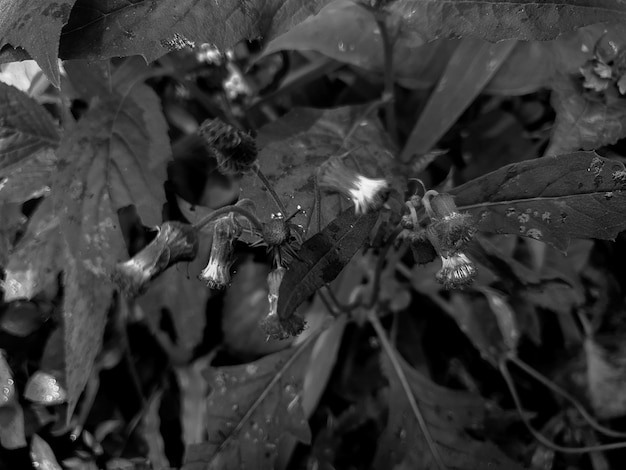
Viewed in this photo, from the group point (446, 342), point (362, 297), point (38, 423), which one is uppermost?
point (38, 423)

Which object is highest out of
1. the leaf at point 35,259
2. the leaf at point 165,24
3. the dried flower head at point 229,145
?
the leaf at point 165,24

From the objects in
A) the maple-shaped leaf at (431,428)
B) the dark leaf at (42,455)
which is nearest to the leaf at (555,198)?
the maple-shaped leaf at (431,428)

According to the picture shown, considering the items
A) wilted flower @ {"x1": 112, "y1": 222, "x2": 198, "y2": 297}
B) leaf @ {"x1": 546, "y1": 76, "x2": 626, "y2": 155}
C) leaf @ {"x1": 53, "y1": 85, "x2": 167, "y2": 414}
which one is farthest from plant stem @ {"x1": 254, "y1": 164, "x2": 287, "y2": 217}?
leaf @ {"x1": 546, "y1": 76, "x2": 626, "y2": 155}

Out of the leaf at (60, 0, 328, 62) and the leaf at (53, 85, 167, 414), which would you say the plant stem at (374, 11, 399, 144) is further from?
the leaf at (53, 85, 167, 414)

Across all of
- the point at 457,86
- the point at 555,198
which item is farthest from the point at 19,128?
the point at 555,198

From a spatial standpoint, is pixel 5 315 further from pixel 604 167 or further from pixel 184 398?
pixel 604 167

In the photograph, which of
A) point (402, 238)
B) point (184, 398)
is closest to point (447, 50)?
point (402, 238)

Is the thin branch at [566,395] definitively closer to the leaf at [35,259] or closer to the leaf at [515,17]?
the leaf at [515,17]
